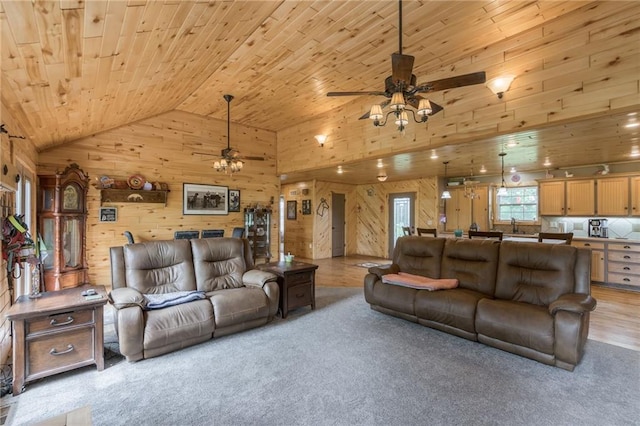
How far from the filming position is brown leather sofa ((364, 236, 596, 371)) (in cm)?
271

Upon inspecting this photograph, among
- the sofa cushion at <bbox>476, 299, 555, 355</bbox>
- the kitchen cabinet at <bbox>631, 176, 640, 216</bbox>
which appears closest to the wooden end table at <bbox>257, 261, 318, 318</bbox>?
the sofa cushion at <bbox>476, 299, 555, 355</bbox>

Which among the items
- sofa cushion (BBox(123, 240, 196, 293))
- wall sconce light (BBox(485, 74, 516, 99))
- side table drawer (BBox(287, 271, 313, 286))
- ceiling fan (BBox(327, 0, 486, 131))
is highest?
wall sconce light (BBox(485, 74, 516, 99))

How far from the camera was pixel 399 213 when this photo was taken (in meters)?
9.37

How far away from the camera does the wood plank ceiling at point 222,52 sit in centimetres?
191

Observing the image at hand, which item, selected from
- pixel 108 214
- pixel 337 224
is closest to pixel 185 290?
pixel 108 214

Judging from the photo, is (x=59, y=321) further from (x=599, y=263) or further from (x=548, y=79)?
(x=599, y=263)

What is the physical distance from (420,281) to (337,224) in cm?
602

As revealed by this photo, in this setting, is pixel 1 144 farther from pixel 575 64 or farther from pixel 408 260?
pixel 575 64

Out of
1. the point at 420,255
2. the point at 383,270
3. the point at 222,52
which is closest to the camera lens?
the point at 222,52

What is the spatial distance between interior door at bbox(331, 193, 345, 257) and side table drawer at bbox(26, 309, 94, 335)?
743cm

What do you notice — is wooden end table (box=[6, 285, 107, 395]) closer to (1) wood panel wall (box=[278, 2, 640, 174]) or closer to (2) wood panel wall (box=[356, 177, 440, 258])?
(1) wood panel wall (box=[278, 2, 640, 174])

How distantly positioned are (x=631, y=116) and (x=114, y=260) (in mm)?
5589

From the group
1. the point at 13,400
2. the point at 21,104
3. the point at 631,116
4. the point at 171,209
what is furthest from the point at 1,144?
the point at 631,116

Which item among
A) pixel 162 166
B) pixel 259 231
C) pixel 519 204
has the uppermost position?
pixel 162 166
